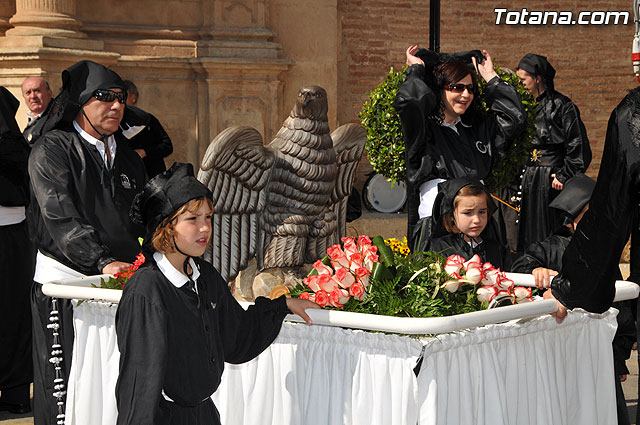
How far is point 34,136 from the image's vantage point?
6.75 meters

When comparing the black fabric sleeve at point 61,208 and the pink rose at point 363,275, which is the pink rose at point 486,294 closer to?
the pink rose at point 363,275

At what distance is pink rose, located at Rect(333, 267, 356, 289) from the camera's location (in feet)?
12.1

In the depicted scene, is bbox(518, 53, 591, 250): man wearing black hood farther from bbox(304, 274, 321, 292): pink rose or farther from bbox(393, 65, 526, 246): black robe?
bbox(304, 274, 321, 292): pink rose

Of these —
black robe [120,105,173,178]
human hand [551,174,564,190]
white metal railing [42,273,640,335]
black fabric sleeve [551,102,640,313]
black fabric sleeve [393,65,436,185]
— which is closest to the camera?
black fabric sleeve [551,102,640,313]

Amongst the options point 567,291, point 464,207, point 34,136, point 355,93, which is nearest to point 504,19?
point 355,93

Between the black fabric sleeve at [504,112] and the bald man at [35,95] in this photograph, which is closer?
the black fabric sleeve at [504,112]

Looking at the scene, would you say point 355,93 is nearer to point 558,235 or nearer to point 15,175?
point 15,175

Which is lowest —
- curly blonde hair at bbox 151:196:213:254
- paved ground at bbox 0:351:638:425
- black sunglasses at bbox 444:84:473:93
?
paved ground at bbox 0:351:638:425

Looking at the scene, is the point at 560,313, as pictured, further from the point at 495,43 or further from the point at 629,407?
the point at 495,43

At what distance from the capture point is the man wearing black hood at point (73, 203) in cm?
471

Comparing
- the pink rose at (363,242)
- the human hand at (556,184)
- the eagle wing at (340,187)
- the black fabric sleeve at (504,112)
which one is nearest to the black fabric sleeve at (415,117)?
the black fabric sleeve at (504,112)

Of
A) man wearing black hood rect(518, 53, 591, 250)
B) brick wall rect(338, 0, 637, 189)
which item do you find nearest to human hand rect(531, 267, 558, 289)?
man wearing black hood rect(518, 53, 591, 250)

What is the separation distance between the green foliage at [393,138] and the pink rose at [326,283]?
199 centimetres

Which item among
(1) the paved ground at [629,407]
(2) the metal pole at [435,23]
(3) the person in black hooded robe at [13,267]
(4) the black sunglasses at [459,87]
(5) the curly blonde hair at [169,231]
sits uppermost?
(2) the metal pole at [435,23]
